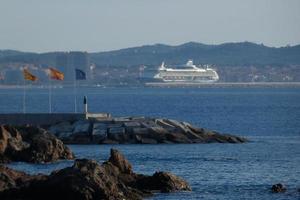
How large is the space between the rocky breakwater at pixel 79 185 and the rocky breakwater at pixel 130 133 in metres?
19.8

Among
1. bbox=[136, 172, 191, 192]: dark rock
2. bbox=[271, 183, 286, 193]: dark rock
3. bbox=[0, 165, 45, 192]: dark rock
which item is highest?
bbox=[0, 165, 45, 192]: dark rock

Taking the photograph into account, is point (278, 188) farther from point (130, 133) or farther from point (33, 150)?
point (130, 133)

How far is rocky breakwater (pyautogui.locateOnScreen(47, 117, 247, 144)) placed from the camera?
178 feet

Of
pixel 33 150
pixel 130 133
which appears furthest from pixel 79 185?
pixel 130 133

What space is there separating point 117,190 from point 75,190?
141 centimetres

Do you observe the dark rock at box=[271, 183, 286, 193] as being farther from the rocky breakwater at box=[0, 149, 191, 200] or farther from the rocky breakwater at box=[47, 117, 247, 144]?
the rocky breakwater at box=[47, 117, 247, 144]

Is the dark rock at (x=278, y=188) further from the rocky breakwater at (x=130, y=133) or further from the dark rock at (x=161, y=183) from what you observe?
the rocky breakwater at (x=130, y=133)

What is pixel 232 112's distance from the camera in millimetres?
97062

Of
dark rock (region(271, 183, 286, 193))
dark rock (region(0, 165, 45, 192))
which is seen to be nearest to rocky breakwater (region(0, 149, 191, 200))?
dark rock (region(0, 165, 45, 192))

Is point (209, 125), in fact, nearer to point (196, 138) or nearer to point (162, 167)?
point (196, 138)

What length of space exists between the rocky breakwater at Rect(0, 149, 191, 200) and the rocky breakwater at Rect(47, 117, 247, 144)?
1985cm

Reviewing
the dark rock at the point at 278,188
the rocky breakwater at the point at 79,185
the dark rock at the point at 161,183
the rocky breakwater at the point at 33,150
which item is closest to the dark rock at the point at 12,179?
the rocky breakwater at the point at 79,185

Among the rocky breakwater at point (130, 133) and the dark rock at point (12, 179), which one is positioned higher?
the dark rock at point (12, 179)

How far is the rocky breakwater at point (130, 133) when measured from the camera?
54250 mm
